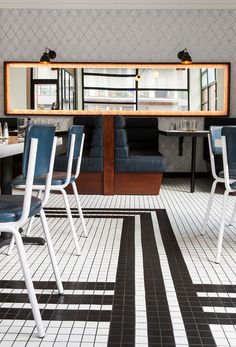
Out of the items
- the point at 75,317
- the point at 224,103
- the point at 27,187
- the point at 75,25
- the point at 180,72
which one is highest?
the point at 75,25

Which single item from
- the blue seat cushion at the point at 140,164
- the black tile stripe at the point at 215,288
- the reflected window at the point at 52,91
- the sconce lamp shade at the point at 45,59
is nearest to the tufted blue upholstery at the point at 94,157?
the blue seat cushion at the point at 140,164

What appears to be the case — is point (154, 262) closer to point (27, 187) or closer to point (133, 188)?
point (27, 187)

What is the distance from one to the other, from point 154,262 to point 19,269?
0.87 meters

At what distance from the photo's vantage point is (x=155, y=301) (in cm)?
248

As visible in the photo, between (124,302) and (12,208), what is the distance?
2.59ft

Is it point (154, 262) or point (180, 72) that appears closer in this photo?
point (154, 262)

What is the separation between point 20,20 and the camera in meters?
7.96

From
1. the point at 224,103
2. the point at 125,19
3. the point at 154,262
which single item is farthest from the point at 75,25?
the point at 154,262

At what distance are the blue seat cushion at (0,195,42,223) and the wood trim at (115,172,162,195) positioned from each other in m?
3.95

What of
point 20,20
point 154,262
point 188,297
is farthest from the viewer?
point 20,20

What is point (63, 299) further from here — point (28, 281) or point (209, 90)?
point (209, 90)

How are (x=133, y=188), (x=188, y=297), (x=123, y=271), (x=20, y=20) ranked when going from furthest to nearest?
1. (x=20, y=20)
2. (x=133, y=188)
3. (x=123, y=271)
4. (x=188, y=297)

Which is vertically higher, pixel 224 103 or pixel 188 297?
pixel 224 103

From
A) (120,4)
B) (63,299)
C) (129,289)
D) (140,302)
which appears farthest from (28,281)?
(120,4)
